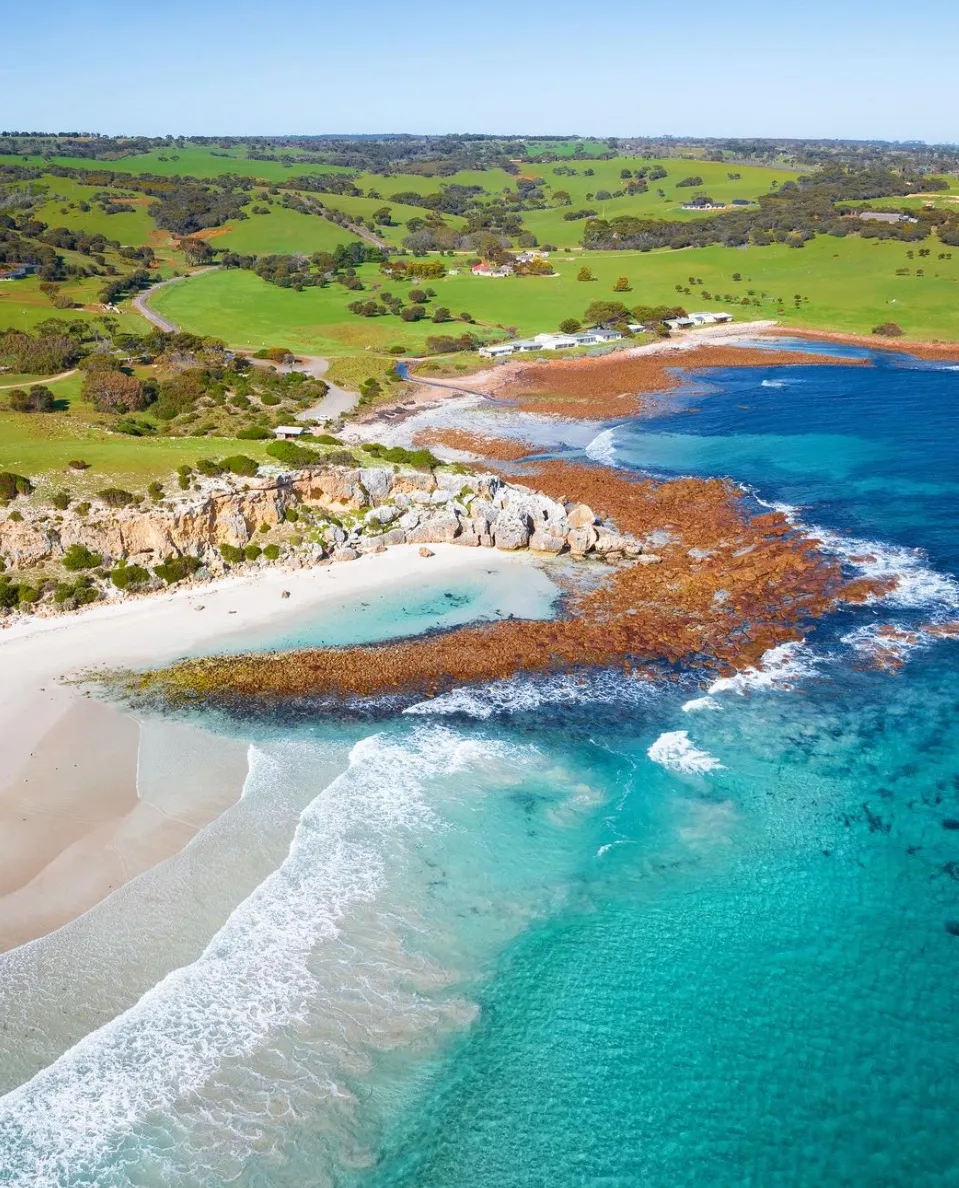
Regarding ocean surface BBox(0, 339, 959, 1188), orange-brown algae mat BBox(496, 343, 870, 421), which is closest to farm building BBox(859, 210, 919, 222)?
orange-brown algae mat BBox(496, 343, 870, 421)

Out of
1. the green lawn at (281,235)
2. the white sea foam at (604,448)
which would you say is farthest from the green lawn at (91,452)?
the green lawn at (281,235)

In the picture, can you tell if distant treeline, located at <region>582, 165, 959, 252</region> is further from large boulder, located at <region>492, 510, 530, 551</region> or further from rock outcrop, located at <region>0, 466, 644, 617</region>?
large boulder, located at <region>492, 510, 530, 551</region>

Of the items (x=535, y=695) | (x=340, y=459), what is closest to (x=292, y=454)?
(x=340, y=459)

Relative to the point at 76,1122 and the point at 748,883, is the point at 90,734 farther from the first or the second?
the point at 748,883

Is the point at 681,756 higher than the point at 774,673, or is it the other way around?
the point at 774,673

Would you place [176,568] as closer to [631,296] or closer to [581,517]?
[581,517]

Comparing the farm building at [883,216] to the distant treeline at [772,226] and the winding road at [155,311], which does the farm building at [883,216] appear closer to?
the distant treeline at [772,226]

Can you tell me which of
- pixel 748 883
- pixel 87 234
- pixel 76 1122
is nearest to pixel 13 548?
pixel 76 1122

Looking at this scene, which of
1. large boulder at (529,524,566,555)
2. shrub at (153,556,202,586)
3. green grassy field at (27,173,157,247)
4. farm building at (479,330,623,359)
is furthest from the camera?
green grassy field at (27,173,157,247)
